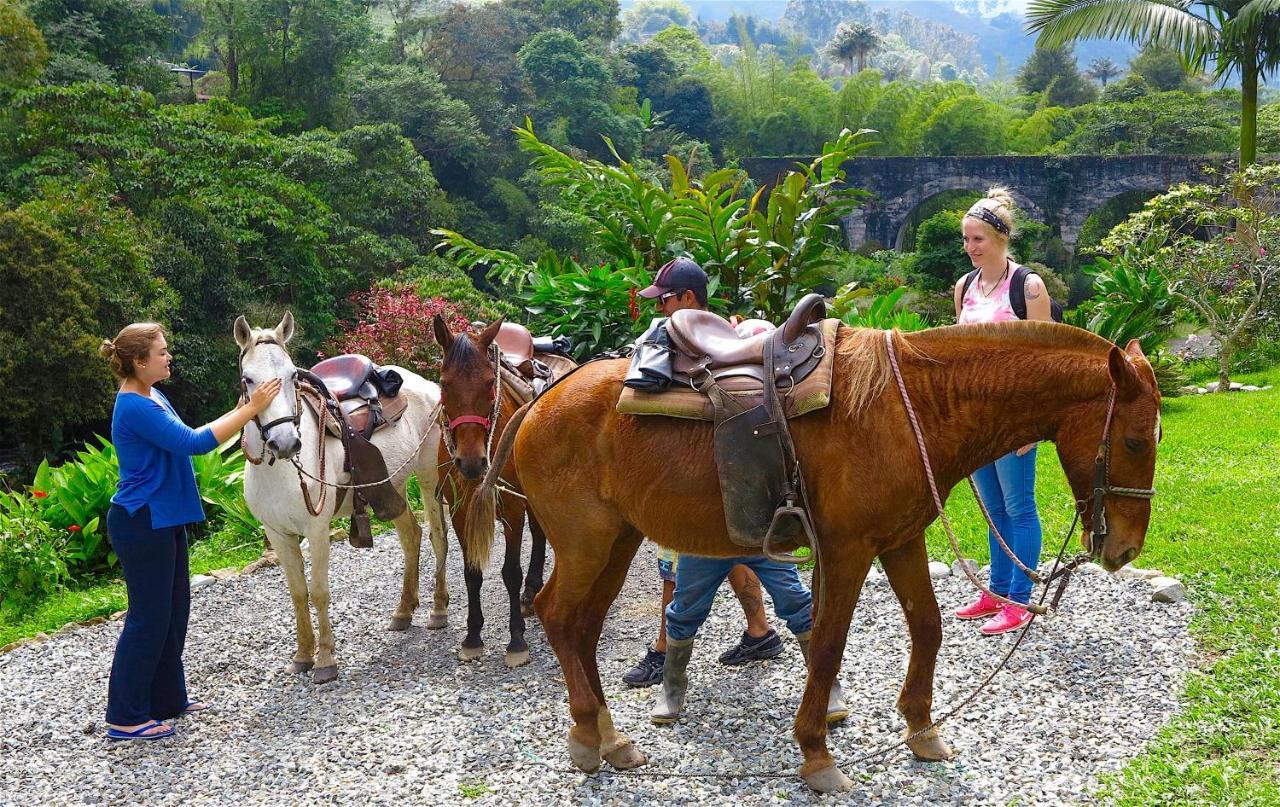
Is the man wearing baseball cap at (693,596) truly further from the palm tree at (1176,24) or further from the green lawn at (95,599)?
the palm tree at (1176,24)

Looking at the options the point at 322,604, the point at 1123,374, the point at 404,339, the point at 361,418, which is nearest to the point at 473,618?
the point at 322,604

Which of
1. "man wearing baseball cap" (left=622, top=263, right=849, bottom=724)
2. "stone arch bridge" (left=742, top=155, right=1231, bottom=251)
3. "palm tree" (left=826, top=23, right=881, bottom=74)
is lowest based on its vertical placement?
"man wearing baseball cap" (left=622, top=263, right=849, bottom=724)

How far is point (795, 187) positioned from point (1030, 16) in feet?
43.3

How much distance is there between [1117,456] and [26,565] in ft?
24.1

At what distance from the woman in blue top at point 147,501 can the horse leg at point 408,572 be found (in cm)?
152

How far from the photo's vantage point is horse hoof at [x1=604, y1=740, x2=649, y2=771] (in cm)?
403

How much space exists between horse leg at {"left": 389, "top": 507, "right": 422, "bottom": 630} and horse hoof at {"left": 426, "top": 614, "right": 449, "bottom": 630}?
128 mm

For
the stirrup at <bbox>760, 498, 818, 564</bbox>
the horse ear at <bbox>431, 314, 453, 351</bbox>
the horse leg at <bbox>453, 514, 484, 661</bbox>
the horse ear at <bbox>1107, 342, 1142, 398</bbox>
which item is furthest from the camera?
the horse leg at <bbox>453, 514, 484, 661</bbox>

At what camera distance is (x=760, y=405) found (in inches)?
140

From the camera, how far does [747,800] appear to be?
12.2ft

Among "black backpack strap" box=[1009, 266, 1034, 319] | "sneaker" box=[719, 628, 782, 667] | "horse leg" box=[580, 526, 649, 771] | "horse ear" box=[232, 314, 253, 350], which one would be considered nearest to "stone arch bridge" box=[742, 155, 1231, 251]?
"black backpack strap" box=[1009, 266, 1034, 319]

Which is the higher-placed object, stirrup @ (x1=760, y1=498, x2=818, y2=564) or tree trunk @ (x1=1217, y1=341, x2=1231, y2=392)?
stirrup @ (x1=760, y1=498, x2=818, y2=564)

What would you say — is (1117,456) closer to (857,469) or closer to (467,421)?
(857,469)

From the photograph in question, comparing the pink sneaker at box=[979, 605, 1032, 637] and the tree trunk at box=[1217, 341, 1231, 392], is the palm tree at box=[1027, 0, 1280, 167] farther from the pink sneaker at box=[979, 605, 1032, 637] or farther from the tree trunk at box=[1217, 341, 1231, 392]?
the pink sneaker at box=[979, 605, 1032, 637]
